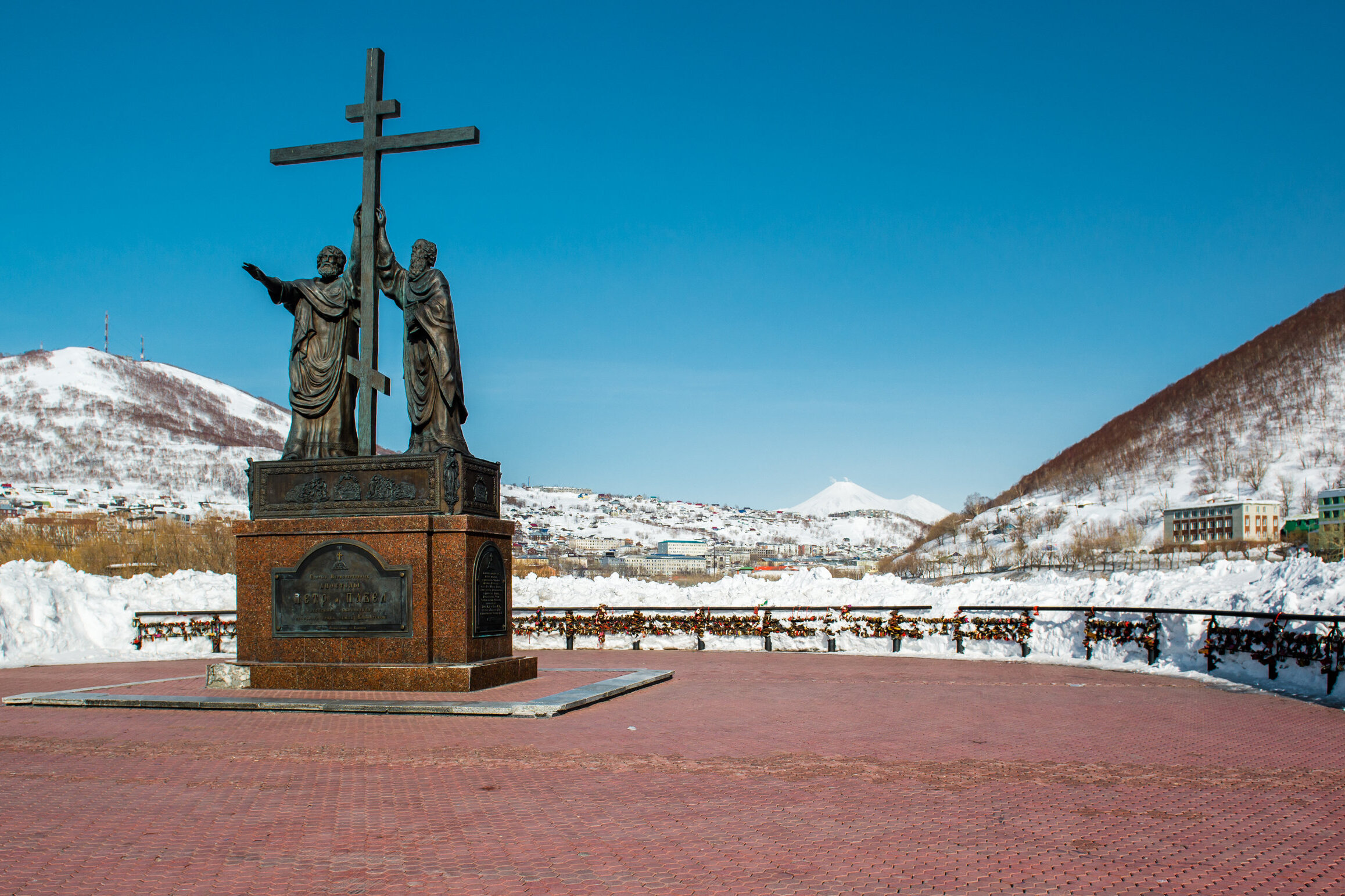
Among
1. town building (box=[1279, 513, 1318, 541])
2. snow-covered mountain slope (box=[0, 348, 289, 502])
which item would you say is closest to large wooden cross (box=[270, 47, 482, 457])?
town building (box=[1279, 513, 1318, 541])

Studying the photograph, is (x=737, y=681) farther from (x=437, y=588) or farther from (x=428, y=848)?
(x=428, y=848)

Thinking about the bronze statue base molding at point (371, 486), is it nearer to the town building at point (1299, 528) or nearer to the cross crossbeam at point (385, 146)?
the cross crossbeam at point (385, 146)

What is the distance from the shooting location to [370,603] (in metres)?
12.9

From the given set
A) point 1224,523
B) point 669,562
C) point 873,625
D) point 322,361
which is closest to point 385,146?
point 322,361

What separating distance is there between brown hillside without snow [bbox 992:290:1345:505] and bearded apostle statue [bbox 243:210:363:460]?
132 meters

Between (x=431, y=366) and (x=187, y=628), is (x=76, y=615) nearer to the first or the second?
(x=187, y=628)

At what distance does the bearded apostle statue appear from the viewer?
13891 mm

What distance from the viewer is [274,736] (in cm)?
1000

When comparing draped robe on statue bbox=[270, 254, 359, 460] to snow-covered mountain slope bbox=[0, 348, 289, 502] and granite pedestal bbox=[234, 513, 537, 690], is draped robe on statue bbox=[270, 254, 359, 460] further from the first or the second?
snow-covered mountain slope bbox=[0, 348, 289, 502]

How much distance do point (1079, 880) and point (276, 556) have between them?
10.6 metres

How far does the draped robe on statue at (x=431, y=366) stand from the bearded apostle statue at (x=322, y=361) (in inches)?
29.5

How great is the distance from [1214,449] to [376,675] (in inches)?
5632

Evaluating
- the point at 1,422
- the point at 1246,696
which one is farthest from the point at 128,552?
the point at 1,422

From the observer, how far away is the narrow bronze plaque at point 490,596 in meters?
13.1
